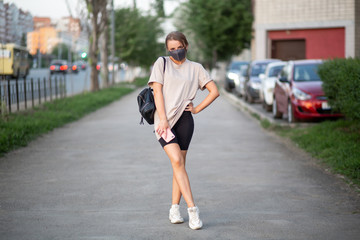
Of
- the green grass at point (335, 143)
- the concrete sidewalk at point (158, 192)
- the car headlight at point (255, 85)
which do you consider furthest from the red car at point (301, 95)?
the car headlight at point (255, 85)

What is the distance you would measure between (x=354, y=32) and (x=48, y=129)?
1004 inches

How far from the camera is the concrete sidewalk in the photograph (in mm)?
5684

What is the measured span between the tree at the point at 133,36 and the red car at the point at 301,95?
3104 centimetres

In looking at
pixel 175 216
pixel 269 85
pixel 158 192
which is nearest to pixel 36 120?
pixel 269 85

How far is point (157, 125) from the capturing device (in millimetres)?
5723

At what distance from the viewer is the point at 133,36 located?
1949 inches

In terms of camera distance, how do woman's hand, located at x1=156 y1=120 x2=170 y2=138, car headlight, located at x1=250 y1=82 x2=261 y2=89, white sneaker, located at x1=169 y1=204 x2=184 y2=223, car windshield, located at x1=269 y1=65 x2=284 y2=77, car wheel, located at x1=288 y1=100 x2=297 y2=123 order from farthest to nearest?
car headlight, located at x1=250 y1=82 x2=261 y2=89
car windshield, located at x1=269 y1=65 x2=284 y2=77
car wheel, located at x1=288 y1=100 x2=297 y2=123
white sneaker, located at x1=169 y1=204 x2=184 y2=223
woman's hand, located at x1=156 y1=120 x2=170 y2=138

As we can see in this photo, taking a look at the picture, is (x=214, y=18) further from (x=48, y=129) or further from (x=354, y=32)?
(x=48, y=129)

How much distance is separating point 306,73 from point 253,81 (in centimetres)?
836

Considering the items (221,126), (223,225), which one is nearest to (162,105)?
(223,225)

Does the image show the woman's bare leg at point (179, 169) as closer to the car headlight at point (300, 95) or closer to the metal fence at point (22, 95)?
the metal fence at point (22, 95)

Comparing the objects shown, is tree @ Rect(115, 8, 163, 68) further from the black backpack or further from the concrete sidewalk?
the black backpack

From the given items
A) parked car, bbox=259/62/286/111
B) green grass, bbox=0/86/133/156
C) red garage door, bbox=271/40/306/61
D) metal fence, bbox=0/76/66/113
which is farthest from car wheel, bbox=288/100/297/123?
red garage door, bbox=271/40/306/61

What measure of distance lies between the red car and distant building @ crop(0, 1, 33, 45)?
249 inches
